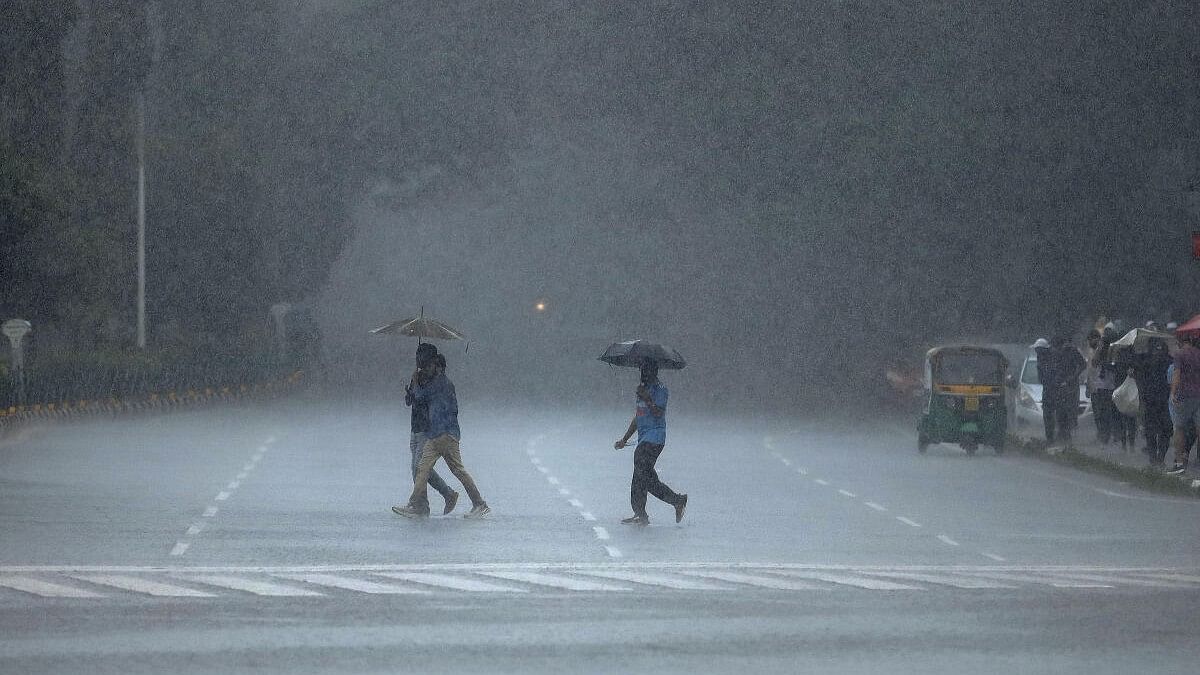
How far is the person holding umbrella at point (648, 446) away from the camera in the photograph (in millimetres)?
21359

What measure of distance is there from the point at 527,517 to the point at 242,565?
19.2ft

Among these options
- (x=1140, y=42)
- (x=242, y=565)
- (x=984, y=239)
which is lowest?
(x=242, y=565)

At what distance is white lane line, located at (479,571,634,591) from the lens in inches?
590

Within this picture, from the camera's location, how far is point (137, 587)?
14789mm

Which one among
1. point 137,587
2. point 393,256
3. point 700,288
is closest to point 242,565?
point 137,587

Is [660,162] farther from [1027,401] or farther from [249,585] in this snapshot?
[249,585]

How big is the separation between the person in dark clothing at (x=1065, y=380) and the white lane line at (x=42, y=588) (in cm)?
Answer: 2319

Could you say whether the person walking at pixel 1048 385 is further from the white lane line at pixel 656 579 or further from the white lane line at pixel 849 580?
the white lane line at pixel 656 579

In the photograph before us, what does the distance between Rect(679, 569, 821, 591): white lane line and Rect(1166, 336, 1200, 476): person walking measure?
1272cm

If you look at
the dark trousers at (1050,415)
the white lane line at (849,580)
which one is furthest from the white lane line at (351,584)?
the dark trousers at (1050,415)

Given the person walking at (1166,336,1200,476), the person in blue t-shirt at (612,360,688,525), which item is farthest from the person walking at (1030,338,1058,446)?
the person in blue t-shirt at (612,360,688,525)

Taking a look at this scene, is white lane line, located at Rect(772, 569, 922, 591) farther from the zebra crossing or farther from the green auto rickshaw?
the green auto rickshaw

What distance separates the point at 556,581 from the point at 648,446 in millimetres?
6152

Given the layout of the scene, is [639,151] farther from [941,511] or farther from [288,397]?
[941,511]
